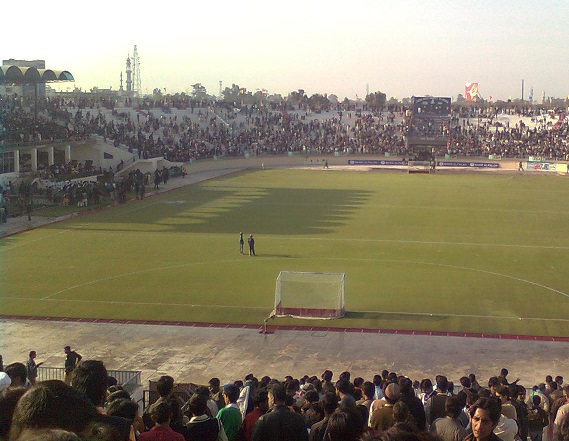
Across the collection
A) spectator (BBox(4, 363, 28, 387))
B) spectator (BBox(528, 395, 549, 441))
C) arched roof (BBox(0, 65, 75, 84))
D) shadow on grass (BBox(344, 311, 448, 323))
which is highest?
arched roof (BBox(0, 65, 75, 84))

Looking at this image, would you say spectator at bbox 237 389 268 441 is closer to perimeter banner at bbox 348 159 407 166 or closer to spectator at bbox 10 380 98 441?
spectator at bbox 10 380 98 441

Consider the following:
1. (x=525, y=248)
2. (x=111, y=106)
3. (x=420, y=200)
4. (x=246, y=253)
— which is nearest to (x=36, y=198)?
(x=246, y=253)

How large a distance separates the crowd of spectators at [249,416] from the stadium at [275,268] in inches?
316

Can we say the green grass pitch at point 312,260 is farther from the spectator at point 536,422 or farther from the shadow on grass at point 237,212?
the spectator at point 536,422

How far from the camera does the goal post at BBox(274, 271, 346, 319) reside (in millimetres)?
23656

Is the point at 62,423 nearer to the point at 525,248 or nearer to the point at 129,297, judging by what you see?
the point at 129,297

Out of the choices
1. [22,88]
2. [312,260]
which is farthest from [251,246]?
[22,88]

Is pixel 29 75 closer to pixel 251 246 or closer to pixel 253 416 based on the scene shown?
pixel 251 246

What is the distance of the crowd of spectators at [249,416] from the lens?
433cm

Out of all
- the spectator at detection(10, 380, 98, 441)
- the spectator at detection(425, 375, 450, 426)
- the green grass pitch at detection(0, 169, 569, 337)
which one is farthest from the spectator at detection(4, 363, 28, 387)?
the green grass pitch at detection(0, 169, 569, 337)

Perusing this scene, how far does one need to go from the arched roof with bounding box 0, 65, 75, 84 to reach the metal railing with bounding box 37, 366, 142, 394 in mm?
41829

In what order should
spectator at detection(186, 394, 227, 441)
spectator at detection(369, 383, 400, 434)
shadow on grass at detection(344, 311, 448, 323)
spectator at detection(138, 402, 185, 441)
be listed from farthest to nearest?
shadow on grass at detection(344, 311, 448, 323)
spectator at detection(369, 383, 400, 434)
spectator at detection(186, 394, 227, 441)
spectator at detection(138, 402, 185, 441)

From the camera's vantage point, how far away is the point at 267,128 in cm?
10125

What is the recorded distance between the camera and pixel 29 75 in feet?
184
